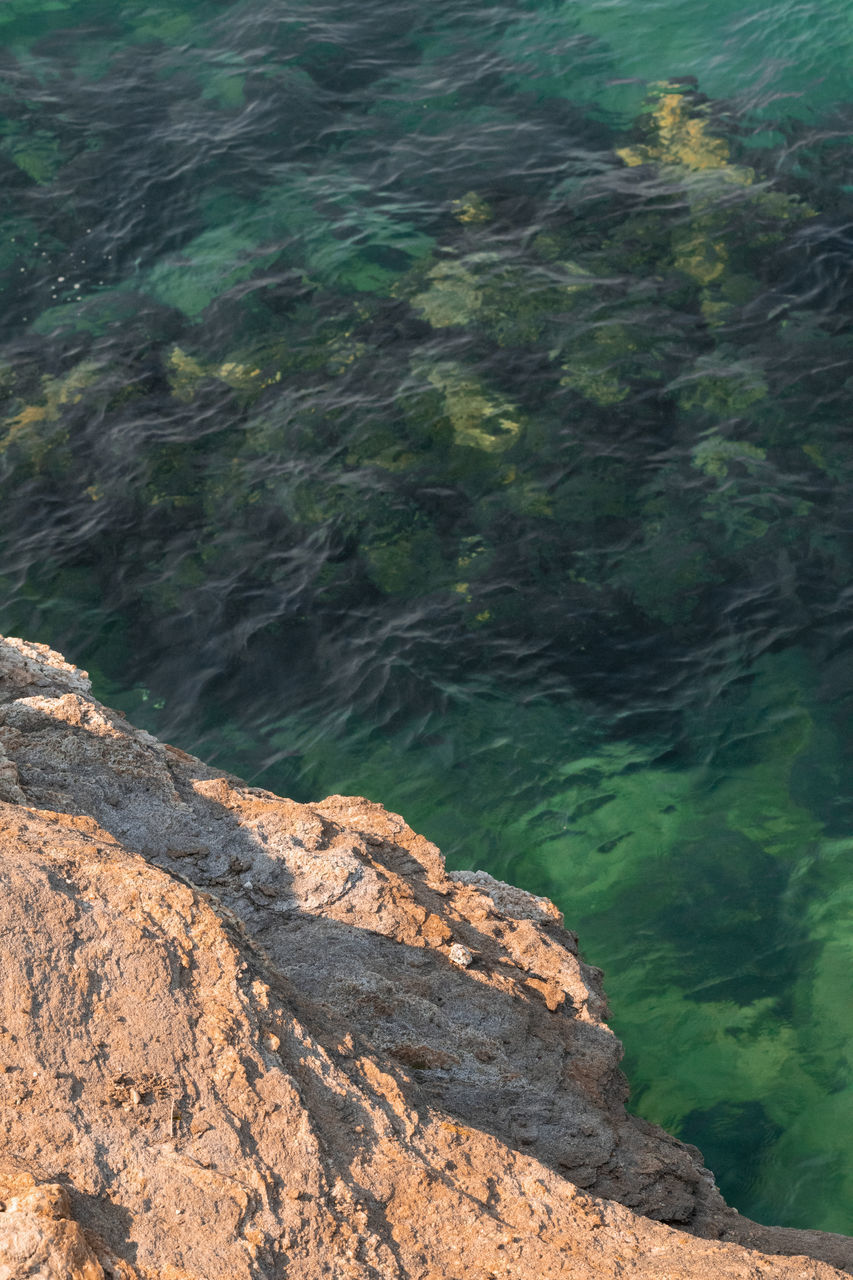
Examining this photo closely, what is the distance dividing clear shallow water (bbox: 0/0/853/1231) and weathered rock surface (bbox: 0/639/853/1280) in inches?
139

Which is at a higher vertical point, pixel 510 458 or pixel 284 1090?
pixel 284 1090

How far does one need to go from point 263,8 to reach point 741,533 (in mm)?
16394

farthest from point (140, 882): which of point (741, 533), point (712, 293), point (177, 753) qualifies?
point (712, 293)

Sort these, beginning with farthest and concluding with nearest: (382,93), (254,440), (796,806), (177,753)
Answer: (382,93) < (254,440) < (796,806) < (177,753)

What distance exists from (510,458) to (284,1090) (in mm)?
10732

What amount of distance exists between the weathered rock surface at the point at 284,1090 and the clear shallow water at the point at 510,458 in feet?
11.6

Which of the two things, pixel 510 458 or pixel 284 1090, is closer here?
pixel 284 1090

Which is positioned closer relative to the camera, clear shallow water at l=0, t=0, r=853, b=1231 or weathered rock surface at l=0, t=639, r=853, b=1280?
weathered rock surface at l=0, t=639, r=853, b=1280

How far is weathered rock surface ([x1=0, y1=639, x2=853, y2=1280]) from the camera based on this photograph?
14.6ft

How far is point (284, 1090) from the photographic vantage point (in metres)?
4.88

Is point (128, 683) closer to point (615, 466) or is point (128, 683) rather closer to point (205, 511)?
point (205, 511)

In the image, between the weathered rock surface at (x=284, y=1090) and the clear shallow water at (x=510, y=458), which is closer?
the weathered rock surface at (x=284, y=1090)

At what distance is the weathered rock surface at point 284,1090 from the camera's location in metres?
4.45

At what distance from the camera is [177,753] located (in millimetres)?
8633
